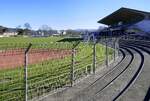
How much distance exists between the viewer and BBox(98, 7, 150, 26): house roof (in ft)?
274

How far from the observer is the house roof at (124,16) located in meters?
83.6

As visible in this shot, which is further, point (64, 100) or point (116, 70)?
point (116, 70)

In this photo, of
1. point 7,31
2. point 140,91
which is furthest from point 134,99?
Answer: point 7,31

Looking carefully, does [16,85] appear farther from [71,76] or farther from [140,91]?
[140,91]

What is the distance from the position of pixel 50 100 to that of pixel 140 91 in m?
3.88

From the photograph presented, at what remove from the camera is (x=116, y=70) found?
69.2 feet

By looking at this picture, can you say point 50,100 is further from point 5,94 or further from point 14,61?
point 14,61

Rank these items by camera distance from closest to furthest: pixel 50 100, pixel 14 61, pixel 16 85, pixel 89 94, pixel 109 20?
pixel 50 100
pixel 89 94
pixel 16 85
pixel 14 61
pixel 109 20

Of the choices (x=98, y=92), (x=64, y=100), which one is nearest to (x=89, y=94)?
(x=98, y=92)

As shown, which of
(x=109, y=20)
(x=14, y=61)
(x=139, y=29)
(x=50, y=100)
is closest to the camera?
(x=50, y=100)

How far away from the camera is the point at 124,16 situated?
92.9 m

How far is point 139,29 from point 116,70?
58728mm

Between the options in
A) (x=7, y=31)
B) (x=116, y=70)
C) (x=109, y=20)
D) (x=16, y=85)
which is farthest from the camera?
(x=7, y=31)

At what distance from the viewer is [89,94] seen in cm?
1357
